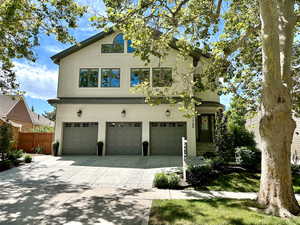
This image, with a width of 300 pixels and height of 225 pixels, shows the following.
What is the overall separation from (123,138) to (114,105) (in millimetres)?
2445

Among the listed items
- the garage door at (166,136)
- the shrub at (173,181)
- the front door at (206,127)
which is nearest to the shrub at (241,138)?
the garage door at (166,136)

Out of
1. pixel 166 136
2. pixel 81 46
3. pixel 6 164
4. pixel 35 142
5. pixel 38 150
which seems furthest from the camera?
pixel 35 142

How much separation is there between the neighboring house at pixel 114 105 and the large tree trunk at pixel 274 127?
8129mm

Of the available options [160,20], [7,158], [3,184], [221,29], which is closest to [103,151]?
[7,158]

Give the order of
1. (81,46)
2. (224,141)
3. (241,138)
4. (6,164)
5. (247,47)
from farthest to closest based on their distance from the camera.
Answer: (81,46) → (241,138) → (224,141) → (6,164) → (247,47)

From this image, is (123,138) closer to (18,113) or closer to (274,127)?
A: (274,127)

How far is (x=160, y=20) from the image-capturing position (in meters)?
7.31

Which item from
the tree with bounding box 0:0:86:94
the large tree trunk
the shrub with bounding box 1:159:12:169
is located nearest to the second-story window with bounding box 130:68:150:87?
the tree with bounding box 0:0:86:94

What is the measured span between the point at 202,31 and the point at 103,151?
9667 millimetres

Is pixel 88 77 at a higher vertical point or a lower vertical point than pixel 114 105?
higher

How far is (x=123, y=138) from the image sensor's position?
1310 centimetres

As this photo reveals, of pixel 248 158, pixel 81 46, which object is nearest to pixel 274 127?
pixel 248 158

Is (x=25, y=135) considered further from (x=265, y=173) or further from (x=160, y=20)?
(x=265, y=173)

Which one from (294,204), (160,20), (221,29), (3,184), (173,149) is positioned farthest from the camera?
(173,149)
